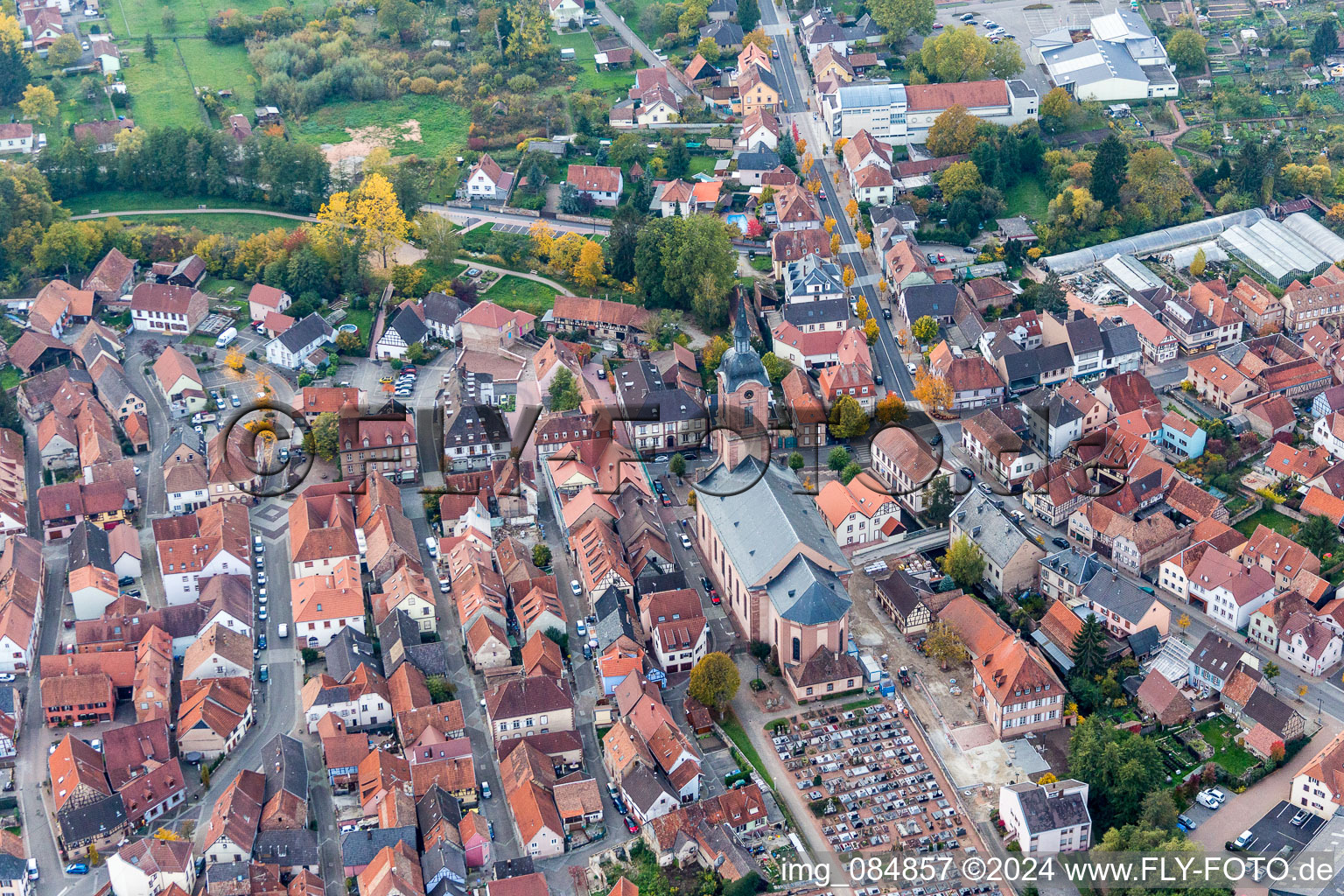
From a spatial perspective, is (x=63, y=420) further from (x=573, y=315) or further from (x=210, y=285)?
(x=573, y=315)

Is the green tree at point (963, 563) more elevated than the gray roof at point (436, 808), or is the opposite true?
the green tree at point (963, 563)

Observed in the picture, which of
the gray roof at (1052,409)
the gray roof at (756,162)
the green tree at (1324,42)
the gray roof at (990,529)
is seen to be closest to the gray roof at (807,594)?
the gray roof at (990,529)

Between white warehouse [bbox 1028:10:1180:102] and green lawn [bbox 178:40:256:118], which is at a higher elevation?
white warehouse [bbox 1028:10:1180:102]

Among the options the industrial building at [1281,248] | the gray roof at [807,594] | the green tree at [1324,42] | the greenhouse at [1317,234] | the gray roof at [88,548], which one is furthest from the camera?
the green tree at [1324,42]

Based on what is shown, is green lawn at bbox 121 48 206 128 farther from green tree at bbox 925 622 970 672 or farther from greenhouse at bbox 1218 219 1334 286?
greenhouse at bbox 1218 219 1334 286

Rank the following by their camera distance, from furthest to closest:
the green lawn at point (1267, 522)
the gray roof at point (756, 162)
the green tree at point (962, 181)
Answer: the gray roof at point (756, 162), the green tree at point (962, 181), the green lawn at point (1267, 522)

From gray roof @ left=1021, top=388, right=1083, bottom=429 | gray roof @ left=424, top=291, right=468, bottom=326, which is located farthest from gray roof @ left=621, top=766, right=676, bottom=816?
gray roof @ left=424, top=291, right=468, bottom=326

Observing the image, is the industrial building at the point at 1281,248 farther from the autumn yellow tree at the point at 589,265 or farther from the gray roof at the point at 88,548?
the gray roof at the point at 88,548
